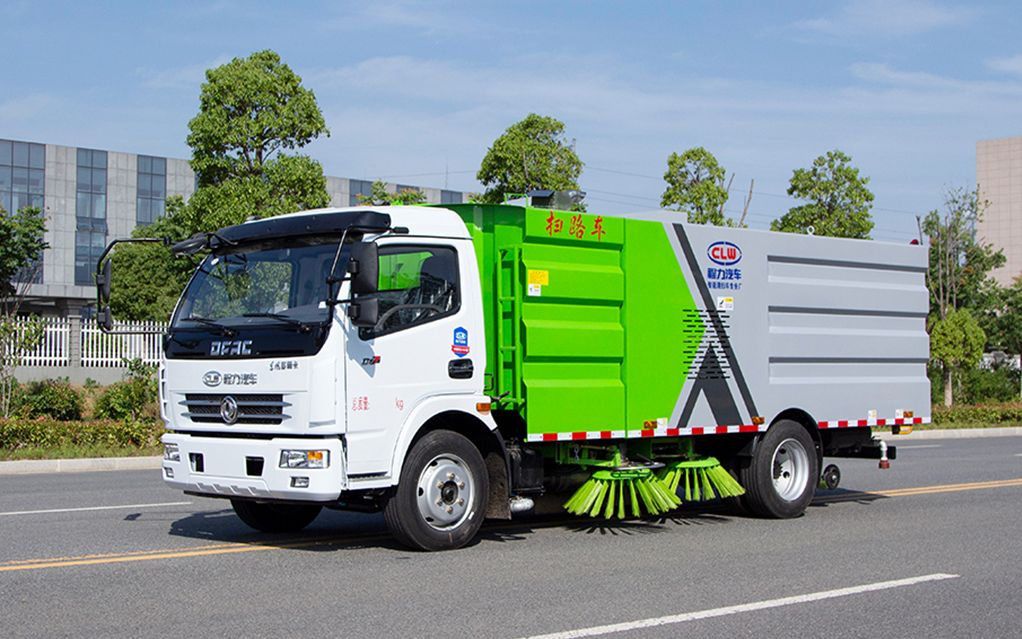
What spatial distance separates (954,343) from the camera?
107 feet

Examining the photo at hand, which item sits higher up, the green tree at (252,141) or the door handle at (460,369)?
the green tree at (252,141)

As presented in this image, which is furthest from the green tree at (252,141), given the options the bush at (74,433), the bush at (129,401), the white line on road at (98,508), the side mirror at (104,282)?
the side mirror at (104,282)

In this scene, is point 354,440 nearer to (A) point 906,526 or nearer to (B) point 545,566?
(B) point 545,566

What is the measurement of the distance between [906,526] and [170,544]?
6647mm

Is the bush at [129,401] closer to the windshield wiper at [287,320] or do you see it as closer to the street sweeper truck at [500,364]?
the street sweeper truck at [500,364]

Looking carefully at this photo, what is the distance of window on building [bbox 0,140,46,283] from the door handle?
65.6 meters

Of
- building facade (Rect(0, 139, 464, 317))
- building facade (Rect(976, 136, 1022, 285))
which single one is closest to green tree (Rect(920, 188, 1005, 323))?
building facade (Rect(0, 139, 464, 317))

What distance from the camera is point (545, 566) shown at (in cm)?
863

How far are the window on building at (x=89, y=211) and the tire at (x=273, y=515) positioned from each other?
67.0 m

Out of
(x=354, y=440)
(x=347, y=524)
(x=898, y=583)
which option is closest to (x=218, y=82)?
(x=347, y=524)

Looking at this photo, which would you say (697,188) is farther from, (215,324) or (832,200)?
(215,324)

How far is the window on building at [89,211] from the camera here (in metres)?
73.6

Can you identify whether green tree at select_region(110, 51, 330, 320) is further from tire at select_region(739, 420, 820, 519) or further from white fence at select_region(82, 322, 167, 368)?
tire at select_region(739, 420, 820, 519)

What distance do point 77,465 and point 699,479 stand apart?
11.1 metres
